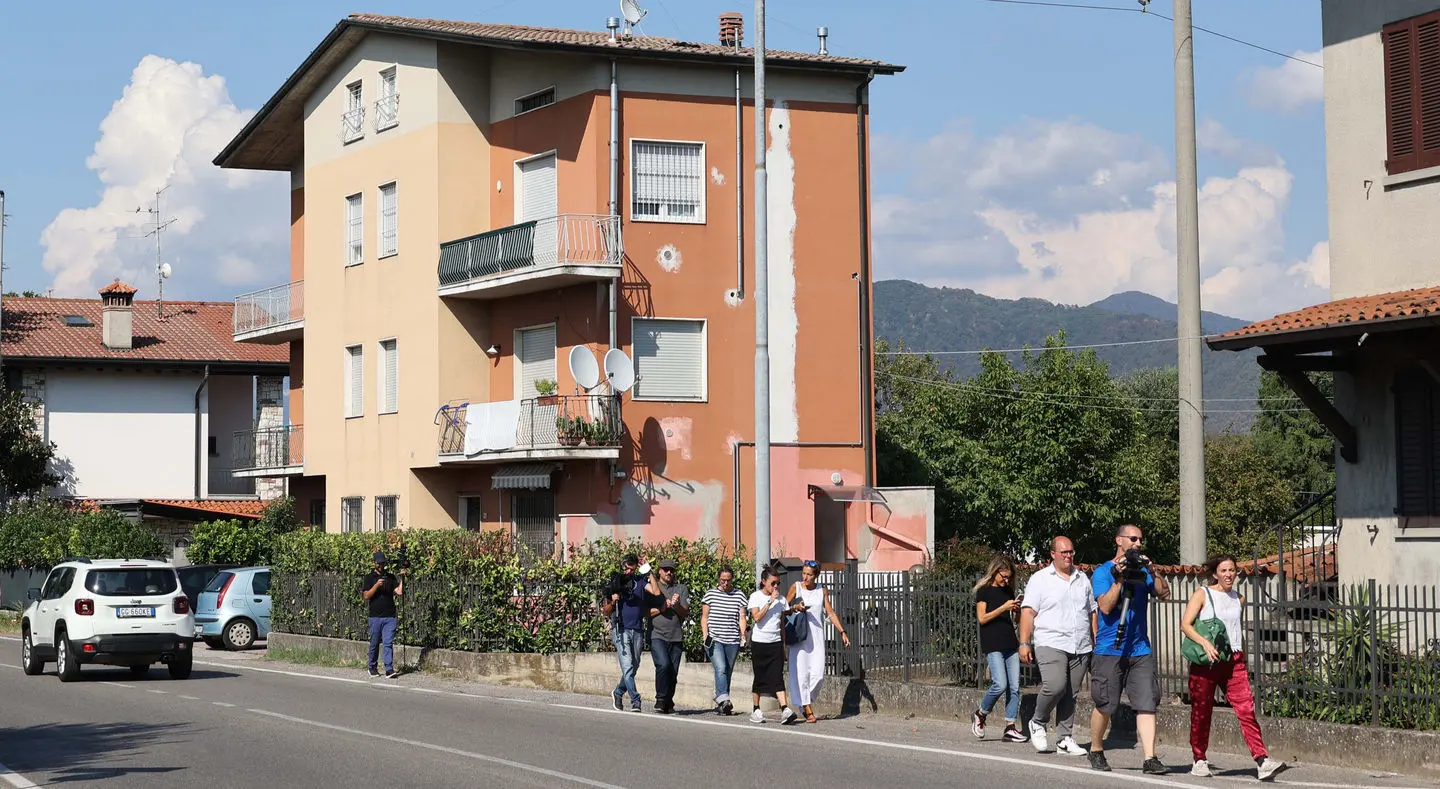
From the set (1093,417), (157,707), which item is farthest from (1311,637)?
(1093,417)

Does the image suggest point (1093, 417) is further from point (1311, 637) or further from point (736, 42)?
point (1311, 637)

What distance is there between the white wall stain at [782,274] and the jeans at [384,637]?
11.3 meters

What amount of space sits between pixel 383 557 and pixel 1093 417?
42.0m

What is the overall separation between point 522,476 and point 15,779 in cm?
2072

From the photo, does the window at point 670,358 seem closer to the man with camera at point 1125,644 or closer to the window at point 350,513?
the window at point 350,513

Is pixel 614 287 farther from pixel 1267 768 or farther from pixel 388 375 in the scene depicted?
pixel 1267 768

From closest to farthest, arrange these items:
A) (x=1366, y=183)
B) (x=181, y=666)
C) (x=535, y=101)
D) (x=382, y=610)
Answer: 1. (x=1366, y=183)
2. (x=382, y=610)
3. (x=181, y=666)
4. (x=535, y=101)

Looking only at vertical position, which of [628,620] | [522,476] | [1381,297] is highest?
[1381,297]

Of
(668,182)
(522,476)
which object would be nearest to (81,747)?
(522,476)

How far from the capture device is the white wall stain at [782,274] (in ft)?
111

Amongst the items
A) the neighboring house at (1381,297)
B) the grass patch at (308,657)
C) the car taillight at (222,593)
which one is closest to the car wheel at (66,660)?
the grass patch at (308,657)

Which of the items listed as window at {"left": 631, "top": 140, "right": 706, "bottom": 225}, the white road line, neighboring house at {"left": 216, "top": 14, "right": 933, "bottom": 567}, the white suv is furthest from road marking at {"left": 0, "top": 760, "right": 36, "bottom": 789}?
window at {"left": 631, "top": 140, "right": 706, "bottom": 225}

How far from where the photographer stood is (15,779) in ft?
43.2

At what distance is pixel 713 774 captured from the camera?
13.0 metres
